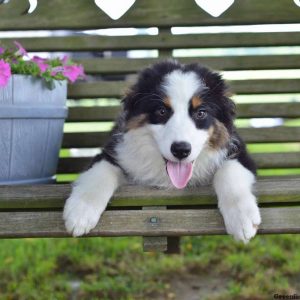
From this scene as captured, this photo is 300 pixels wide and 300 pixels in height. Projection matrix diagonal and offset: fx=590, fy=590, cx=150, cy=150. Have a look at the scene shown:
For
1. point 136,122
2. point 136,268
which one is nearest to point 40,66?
point 136,122

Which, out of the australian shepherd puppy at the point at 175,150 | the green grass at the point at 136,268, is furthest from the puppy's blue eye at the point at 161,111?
the green grass at the point at 136,268

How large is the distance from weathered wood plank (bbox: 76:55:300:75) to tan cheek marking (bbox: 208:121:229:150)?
3.82 feet

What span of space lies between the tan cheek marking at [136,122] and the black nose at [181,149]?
0.40m

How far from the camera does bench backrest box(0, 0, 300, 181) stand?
163 inches

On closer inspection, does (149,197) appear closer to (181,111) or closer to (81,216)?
(81,216)

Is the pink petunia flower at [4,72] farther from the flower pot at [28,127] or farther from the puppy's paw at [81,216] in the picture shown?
the puppy's paw at [81,216]

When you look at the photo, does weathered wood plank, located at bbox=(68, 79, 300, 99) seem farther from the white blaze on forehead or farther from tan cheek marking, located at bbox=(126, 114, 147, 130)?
the white blaze on forehead

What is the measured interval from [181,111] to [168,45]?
134cm

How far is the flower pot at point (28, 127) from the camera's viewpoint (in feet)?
10.7

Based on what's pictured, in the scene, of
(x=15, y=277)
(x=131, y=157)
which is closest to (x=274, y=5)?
(x=131, y=157)

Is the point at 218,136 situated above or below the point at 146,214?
above

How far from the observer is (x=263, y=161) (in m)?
4.25

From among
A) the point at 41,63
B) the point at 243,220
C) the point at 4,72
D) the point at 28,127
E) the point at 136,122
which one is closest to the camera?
the point at 243,220

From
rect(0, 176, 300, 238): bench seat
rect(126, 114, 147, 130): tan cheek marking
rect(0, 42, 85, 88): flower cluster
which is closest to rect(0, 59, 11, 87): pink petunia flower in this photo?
rect(0, 42, 85, 88): flower cluster
